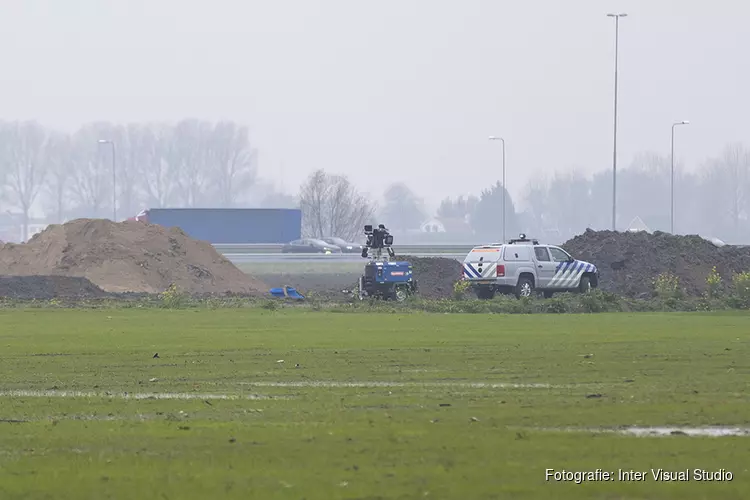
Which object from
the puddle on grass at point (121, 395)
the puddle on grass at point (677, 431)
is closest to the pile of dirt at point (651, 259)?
the puddle on grass at point (121, 395)

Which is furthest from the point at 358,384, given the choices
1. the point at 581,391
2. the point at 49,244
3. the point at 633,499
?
the point at 49,244

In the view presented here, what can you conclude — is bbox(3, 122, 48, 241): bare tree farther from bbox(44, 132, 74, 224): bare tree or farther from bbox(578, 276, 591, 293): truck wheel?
bbox(578, 276, 591, 293): truck wheel

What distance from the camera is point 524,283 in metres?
47.2

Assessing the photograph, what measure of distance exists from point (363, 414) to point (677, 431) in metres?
3.09

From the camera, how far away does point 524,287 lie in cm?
4691

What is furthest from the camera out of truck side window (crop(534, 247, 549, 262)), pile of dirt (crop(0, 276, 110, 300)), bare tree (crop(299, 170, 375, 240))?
bare tree (crop(299, 170, 375, 240))

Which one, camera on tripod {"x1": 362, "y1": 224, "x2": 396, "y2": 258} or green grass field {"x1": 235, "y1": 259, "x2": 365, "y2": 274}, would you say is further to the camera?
green grass field {"x1": 235, "y1": 259, "x2": 365, "y2": 274}

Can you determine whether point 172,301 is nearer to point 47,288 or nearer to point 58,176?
point 47,288

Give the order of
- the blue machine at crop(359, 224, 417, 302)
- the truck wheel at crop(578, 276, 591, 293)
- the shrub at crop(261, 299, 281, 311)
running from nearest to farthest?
the shrub at crop(261, 299, 281, 311), the blue machine at crop(359, 224, 417, 302), the truck wheel at crop(578, 276, 591, 293)

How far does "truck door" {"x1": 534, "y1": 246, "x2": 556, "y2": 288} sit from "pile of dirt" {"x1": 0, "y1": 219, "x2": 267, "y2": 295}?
37.0ft

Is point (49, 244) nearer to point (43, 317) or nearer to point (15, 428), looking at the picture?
point (43, 317)

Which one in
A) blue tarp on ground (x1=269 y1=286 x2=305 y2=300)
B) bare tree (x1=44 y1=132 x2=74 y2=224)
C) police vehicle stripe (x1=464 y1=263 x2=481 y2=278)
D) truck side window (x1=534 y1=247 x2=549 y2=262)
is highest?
bare tree (x1=44 y1=132 x2=74 y2=224)

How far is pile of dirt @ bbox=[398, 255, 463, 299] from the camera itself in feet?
178

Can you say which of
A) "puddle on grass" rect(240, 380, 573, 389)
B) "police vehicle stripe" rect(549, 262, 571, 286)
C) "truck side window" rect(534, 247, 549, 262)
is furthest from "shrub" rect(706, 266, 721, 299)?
"puddle on grass" rect(240, 380, 573, 389)
